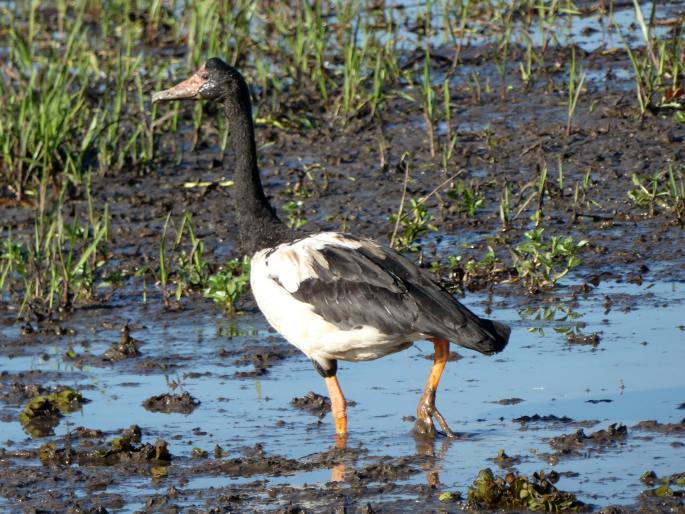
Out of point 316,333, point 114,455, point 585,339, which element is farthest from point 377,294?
point 585,339

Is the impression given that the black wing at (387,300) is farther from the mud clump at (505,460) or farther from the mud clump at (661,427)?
the mud clump at (661,427)

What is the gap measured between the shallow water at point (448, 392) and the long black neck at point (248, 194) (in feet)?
2.57

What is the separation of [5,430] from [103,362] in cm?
102

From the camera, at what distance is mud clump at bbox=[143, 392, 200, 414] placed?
281 inches

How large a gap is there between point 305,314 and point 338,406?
0.46 meters

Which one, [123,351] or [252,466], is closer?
[252,466]

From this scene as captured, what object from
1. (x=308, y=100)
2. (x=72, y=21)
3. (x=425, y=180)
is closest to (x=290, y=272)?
(x=425, y=180)

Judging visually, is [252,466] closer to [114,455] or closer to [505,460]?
[114,455]

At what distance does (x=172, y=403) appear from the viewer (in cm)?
718

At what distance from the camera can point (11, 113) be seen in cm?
1054

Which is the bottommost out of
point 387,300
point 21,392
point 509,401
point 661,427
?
point 21,392

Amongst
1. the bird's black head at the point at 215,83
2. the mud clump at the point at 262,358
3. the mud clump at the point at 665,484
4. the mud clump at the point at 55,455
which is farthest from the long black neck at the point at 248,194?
the mud clump at the point at 665,484

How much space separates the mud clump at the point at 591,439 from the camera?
620 cm

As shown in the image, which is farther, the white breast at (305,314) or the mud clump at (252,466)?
the white breast at (305,314)
